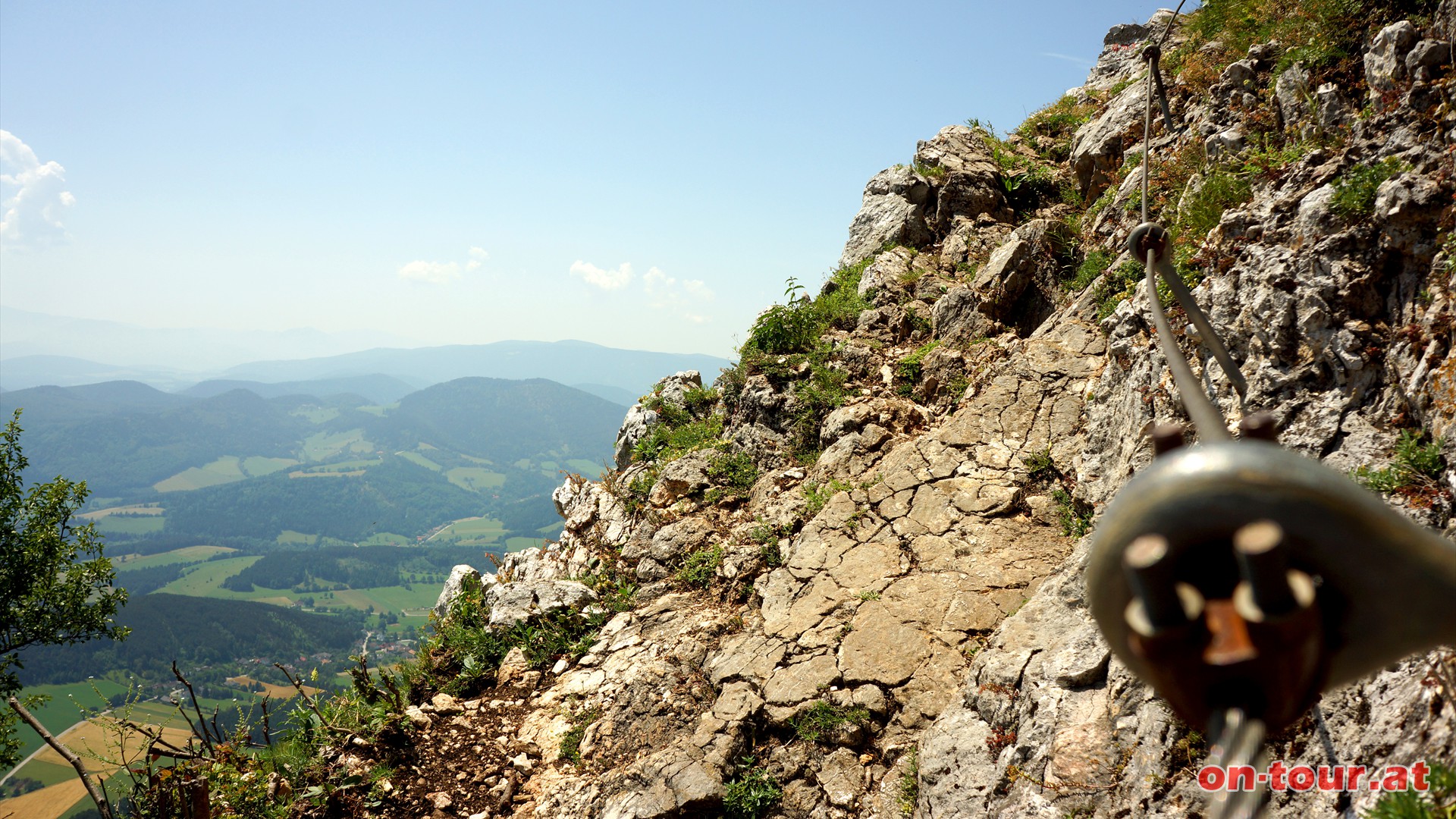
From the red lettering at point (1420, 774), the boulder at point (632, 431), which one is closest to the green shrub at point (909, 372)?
the boulder at point (632, 431)

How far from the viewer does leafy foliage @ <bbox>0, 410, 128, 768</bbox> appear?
1570cm

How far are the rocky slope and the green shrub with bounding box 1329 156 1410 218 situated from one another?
0.06 feet

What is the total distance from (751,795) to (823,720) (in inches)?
38.3

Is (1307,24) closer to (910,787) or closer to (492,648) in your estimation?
(910,787)

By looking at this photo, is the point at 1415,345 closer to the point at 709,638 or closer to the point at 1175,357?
the point at 1175,357

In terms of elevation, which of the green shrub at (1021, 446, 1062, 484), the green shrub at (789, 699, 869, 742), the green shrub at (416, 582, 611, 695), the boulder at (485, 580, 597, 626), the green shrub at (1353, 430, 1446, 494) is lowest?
the green shrub at (416, 582, 611, 695)

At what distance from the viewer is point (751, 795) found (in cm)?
632

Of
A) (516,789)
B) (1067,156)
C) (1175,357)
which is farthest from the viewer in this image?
(1067,156)

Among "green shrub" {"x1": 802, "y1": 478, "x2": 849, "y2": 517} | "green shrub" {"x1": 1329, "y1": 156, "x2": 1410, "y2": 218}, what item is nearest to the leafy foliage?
"green shrub" {"x1": 802, "y1": 478, "x2": 849, "y2": 517}

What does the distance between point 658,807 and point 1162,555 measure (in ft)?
21.0

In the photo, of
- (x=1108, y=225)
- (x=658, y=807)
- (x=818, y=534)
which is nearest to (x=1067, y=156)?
(x=1108, y=225)

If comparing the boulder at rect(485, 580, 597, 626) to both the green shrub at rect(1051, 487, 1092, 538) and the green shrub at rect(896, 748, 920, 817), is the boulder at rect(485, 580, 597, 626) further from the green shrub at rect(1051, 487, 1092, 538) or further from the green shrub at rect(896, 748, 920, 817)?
the green shrub at rect(1051, 487, 1092, 538)

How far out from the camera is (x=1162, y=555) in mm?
1183

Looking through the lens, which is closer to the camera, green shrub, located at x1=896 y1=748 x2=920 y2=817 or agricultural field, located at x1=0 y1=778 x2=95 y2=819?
green shrub, located at x1=896 y1=748 x2=920 y2=817
